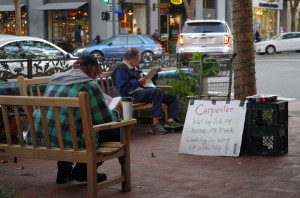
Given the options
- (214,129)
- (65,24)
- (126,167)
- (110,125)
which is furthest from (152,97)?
(65,24)

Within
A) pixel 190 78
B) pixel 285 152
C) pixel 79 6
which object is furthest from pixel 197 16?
pixel 285 152

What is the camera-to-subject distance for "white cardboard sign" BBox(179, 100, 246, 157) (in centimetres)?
700

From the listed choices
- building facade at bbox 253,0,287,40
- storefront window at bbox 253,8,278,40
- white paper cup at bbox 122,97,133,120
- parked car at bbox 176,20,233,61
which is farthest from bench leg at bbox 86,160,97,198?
storefront window at bbox 253,8,278,40

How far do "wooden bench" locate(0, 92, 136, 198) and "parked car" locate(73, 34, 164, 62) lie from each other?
21197mm

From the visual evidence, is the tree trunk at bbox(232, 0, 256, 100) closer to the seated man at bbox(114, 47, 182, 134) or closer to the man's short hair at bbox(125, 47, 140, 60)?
the seated man at bbox(114, 47, 182, 134)

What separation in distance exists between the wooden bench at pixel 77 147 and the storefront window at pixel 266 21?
4642 centimetres

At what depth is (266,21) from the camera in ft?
176

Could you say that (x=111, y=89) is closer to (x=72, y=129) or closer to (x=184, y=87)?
(x=184, y=87)

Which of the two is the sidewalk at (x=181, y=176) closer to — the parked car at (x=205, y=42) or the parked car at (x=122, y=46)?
the parked car at (x=205, y=42)

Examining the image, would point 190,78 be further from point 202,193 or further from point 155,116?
point 202,193

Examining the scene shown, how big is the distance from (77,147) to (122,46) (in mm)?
22105

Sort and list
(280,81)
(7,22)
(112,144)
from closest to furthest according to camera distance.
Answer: (112,144) < (280,81) < (7,22)

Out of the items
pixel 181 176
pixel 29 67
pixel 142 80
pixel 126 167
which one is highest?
pixel 29 67

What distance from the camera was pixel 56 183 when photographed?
18.7ft
